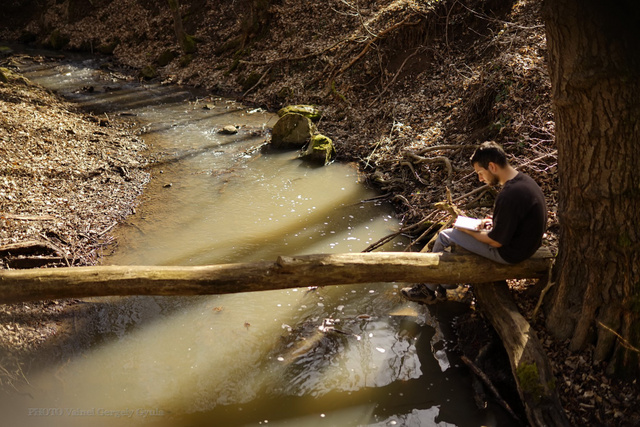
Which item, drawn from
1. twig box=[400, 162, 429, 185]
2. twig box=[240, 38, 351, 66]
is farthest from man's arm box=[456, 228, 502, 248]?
twig box=[240, 38, 351, 66]

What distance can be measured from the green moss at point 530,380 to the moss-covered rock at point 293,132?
8.05m

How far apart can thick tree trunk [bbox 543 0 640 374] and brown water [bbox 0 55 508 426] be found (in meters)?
1.40

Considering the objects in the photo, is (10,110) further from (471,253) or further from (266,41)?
(471,253)

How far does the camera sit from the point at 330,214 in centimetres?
821

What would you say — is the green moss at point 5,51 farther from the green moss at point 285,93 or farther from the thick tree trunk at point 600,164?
the thick tree trunk at point 600,164

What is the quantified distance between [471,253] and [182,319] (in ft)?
11.6

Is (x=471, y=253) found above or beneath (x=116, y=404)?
above

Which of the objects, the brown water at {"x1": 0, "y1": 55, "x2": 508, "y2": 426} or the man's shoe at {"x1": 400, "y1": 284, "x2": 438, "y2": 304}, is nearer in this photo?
the brown water at {"x1": 0, "y1": 55, "x2": 508, "y2": 426}

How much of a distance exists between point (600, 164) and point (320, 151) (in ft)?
22.1

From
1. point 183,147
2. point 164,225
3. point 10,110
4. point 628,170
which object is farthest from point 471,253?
point 10,110

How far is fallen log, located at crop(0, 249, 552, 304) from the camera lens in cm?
439

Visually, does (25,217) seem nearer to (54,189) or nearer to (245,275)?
(54,189)

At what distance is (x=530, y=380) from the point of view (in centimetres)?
402

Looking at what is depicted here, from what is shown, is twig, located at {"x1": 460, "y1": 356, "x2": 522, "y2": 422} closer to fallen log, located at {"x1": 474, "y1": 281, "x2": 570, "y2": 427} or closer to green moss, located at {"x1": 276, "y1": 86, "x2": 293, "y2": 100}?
fallen log, located at {"x1": 474, "y1": 281, "x2": 570, "y2": 427}
